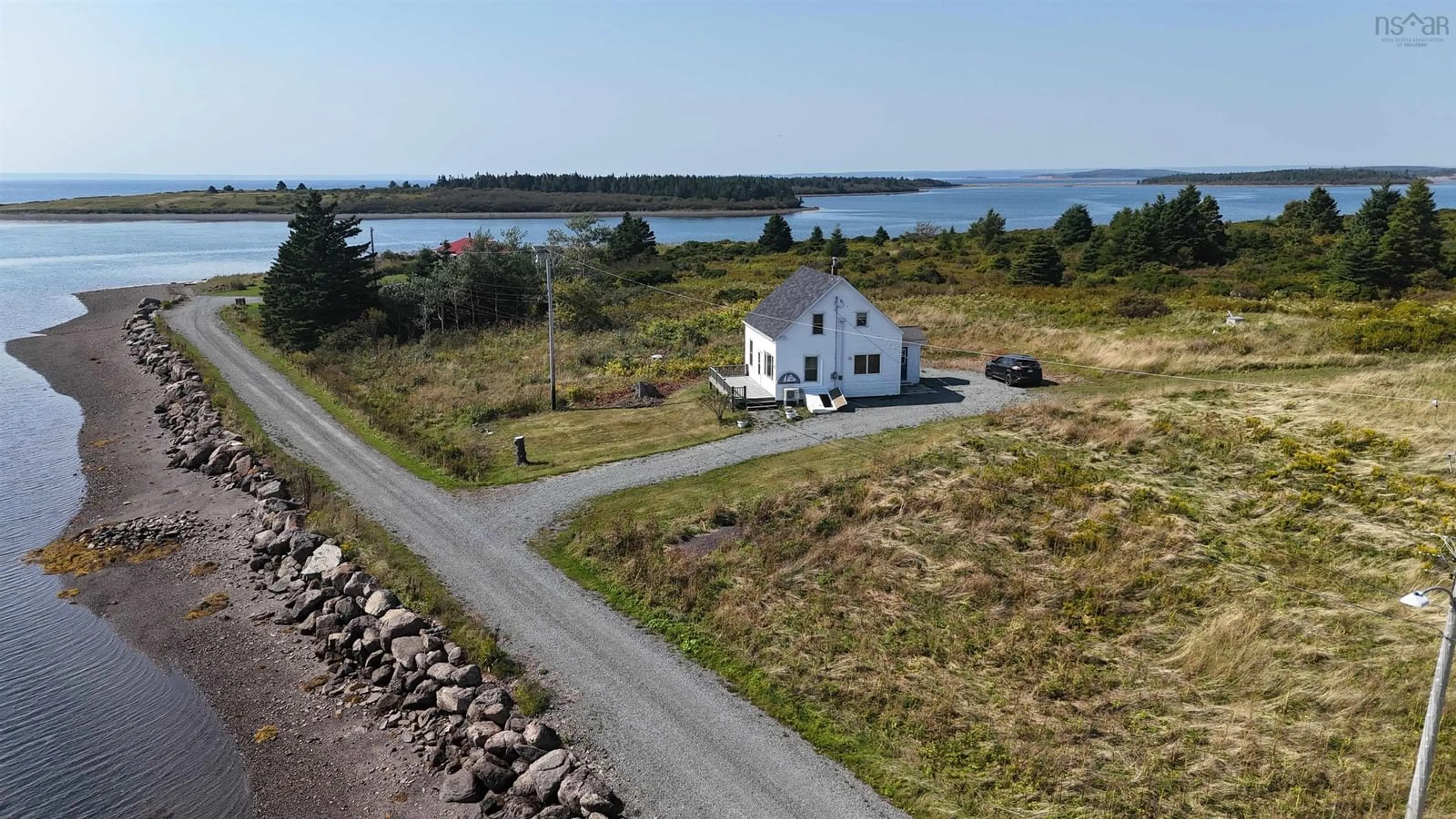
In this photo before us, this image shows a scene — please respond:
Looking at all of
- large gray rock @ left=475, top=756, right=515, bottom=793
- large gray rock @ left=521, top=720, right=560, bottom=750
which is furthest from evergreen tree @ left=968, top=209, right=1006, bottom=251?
large gray rock @ left=475, top=756, right=515, bottom=793

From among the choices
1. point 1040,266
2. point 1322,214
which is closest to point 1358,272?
point 1040,266

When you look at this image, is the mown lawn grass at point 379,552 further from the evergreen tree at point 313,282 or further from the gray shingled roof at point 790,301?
the gray shingled roof at point 790,301

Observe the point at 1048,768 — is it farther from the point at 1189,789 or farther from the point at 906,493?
the point at 906,493

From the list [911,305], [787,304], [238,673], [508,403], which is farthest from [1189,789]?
[911,305]

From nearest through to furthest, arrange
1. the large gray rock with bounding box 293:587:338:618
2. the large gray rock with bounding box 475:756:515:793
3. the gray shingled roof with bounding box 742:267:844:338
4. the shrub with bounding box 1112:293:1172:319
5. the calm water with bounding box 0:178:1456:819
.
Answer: the large gray rock with bounding box 475:756:515:793 < the calm water with bounding box 0:178:1456:819 < the large gray rock with bounding box 293:587:338:618 < the gray shingled roof with bounding box 742:267:844:338 < the shrub with bounding box 1112:293:1172:319

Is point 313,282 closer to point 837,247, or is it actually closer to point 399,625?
point 399,625

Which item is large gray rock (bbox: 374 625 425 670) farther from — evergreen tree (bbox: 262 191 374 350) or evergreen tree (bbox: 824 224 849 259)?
evergreen tree (bbox: 824 224 849 259)

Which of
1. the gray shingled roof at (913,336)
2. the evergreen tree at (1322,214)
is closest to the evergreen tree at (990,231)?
the evergreen tree at (1322,214)
